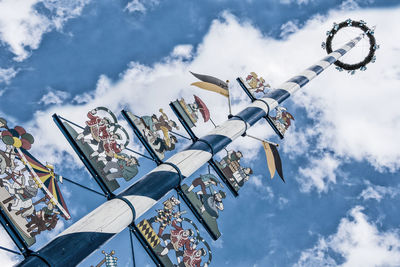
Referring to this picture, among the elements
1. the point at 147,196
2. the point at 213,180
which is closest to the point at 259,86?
the point at 213,180

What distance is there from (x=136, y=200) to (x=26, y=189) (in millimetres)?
1956

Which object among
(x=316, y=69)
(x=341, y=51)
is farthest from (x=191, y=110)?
(x=341, y=51)

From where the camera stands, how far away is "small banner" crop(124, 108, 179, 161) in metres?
8.70

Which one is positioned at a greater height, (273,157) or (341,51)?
(341,51)

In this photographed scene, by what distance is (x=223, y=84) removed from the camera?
445 inches

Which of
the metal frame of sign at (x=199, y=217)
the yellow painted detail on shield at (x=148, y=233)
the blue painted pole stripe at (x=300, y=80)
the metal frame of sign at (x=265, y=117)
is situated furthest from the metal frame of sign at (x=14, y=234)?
the blue painted pole stripe at (x=300, y=80)

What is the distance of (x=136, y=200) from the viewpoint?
7.35 m

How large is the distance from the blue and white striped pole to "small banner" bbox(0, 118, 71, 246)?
0.37m

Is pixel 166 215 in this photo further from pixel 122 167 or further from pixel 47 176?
pixel 47 176

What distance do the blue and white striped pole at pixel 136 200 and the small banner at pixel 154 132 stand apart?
0.35 meters

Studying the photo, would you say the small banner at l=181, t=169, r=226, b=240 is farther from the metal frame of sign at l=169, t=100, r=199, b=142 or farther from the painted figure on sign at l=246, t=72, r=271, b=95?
the painted figure on sign at l=246, t=72, r=271, b=95

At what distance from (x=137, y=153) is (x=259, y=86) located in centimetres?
661

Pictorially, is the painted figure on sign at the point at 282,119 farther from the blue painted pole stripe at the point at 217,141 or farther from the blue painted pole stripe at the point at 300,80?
the blue painted pole stripe at the point at 217,141

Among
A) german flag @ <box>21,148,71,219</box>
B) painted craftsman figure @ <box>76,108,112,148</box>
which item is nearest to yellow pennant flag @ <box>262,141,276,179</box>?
painted craftsman figure @ <box>76,108,112,148</box>
